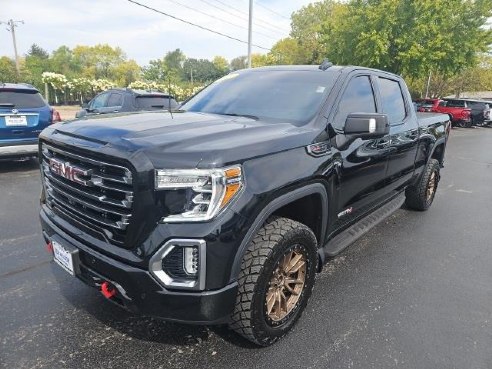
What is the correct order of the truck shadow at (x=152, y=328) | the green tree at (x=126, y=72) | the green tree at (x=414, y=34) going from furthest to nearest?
the green tree at (x=126, y=72)
the green tree at (x=414, y=34)
the truck shadow at (x=152, y=328)

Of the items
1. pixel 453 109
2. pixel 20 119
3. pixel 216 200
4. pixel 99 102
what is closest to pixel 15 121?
pixel 20 119

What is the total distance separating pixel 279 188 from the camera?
2.34 meters

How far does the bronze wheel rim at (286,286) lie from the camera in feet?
8.29

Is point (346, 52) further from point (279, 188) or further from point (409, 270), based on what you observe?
point (279, 188)

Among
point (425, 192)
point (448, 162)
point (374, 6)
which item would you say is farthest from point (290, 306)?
point (374, 6)

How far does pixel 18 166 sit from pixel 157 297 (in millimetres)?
7465

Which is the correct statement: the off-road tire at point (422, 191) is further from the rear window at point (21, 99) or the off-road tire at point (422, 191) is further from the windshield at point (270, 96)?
the rear window at point (21, 99)

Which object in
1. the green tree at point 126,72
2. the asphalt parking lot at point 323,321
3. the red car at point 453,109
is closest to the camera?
the asphalt parking lot at point 323,321

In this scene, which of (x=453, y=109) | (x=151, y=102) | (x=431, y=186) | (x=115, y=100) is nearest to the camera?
(x=431, y=186)

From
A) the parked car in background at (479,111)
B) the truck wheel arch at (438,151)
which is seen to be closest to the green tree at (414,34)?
the parked car in background at (479,111)

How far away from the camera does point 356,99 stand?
137 inches

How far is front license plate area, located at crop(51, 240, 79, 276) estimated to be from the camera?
7.80 feet

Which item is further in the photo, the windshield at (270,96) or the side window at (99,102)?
the side window at (99,102)

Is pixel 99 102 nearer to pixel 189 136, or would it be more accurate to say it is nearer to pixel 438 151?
pixel 438 151
